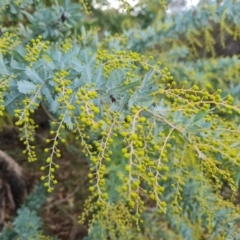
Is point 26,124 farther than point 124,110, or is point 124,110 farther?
point 124,110

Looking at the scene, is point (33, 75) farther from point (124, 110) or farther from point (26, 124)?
point (124, 110)

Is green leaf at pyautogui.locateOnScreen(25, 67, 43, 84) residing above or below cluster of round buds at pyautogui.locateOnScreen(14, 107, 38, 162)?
above

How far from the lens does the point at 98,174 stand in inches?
37.4

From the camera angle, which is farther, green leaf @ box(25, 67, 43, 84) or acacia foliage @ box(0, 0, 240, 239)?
green leaf @ box(25, 67, 43, 84)

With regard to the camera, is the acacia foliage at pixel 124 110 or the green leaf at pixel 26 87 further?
the green leaf at pixel 26 87

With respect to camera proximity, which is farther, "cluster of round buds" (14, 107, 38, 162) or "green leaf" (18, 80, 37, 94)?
"green leaf" (18, 80, 37, 94)

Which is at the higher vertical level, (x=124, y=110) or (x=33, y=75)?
(x=33, y=75)

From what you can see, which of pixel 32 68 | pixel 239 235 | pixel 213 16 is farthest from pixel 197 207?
pixel 32 68

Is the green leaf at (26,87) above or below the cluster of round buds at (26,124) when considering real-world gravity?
above

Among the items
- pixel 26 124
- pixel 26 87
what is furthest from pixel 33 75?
pixel 26 124

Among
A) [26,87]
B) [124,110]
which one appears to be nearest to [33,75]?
[26,87]

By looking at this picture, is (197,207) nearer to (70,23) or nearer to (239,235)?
(239,235)

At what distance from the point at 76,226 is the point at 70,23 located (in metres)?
1.57

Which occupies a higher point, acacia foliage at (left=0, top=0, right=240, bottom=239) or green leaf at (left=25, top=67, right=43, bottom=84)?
green leaf at (left=25, top=67, right=43, bottom=84)
